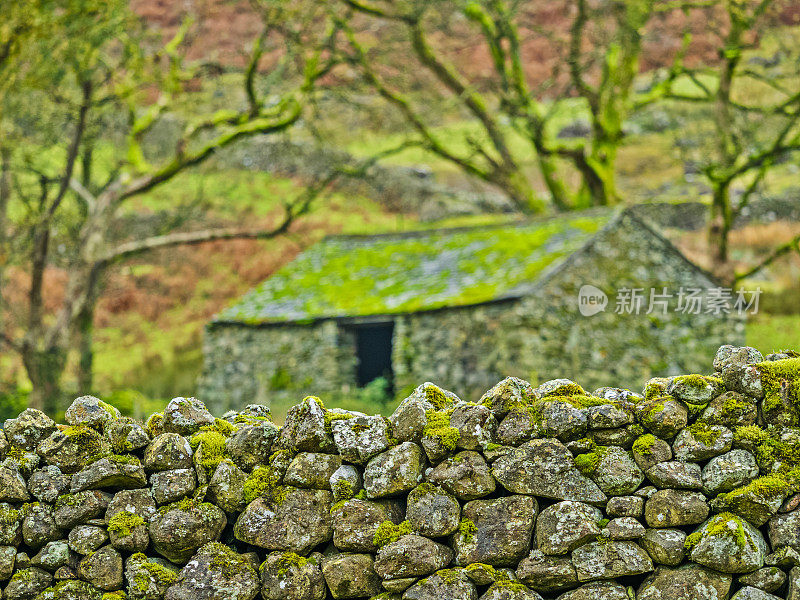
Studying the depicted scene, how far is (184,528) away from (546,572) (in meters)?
1.89

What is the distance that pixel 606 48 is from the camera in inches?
853

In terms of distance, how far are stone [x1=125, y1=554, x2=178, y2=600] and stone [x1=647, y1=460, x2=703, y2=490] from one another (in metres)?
2.56

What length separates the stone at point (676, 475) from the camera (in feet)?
13.3

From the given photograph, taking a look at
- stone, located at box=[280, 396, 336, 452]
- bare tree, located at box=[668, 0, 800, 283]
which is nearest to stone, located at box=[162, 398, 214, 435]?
stone, located at box=[280, 396, 336, 452]

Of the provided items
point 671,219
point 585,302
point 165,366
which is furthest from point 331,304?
point 671,219

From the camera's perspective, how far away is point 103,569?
4.30 meters

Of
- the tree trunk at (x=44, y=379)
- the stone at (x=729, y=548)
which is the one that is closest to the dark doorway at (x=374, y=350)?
the tree trunk at (x=44, y=379)

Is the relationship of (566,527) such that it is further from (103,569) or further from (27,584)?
(27,584)

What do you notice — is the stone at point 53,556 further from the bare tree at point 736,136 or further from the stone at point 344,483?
the bare tree at point 736,136

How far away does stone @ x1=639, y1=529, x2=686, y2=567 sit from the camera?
402cm

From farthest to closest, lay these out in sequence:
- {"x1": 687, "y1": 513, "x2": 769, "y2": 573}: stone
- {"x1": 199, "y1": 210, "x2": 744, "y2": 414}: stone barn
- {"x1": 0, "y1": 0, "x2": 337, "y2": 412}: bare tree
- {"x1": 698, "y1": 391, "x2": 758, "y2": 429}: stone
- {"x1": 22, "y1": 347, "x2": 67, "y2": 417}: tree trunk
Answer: {"x1": 0, "y1": 0, "x2": 337, "y2": 412}: bare tree, {"x1": 22, "y1": 347, "x2": 67, "y2": 417}: tree trunk, {"x1": 199, "y1": 210, "x2": 744, "y2": 414}: stone barn, {"x1": 698, "y1": 391, "x2": 758, "y2": 429}: stone, {"x1": 687, "y1": 513, "x2": 769, "y2": 573}: stone

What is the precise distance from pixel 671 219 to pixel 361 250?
1733 centimetres

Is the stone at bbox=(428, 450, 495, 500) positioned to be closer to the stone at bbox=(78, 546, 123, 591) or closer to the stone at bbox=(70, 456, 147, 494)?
the stone at bbox=(70, 456, 147, 494)

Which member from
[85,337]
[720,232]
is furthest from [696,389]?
[85,337]
